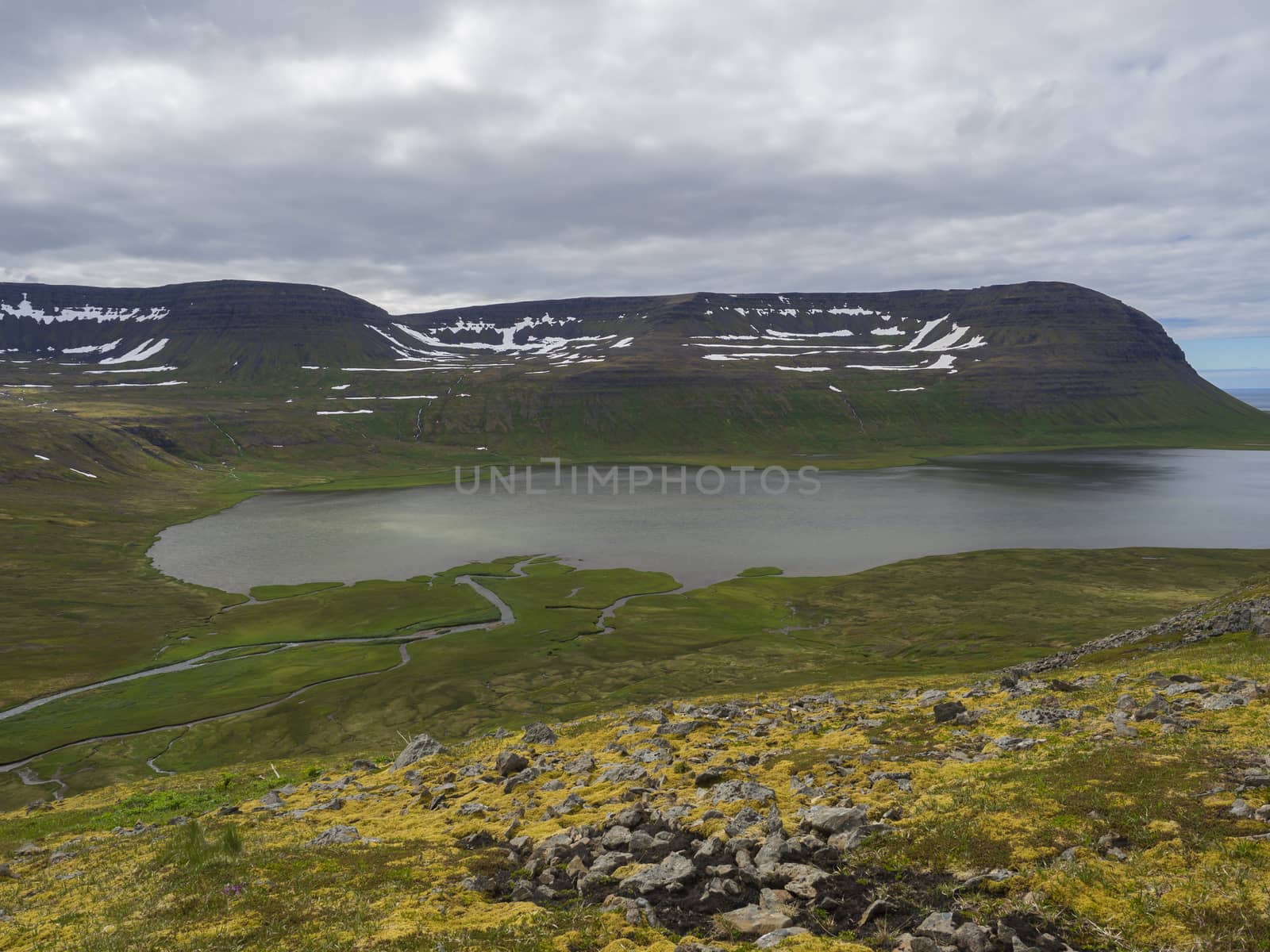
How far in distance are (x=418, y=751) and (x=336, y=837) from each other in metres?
10.0

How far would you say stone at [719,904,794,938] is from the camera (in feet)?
40.8

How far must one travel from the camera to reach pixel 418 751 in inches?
1180

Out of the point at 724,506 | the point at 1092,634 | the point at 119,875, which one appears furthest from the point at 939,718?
the point at 724,506

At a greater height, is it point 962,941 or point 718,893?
point 962,941

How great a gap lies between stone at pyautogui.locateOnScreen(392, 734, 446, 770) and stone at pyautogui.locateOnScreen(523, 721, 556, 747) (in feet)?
12.5

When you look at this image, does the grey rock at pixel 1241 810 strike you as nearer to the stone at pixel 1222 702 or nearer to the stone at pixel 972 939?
the stone at pixel 972 939

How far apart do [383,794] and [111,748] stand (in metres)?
45.1

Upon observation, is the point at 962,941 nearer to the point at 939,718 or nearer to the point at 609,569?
the point at 939,718

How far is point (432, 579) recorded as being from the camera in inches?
4136

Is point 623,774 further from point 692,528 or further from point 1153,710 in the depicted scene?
point 692,528

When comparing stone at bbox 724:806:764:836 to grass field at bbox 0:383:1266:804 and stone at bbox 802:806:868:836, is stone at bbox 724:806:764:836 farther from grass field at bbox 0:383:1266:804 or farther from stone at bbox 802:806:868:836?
grass field at bbox 0:383:1266:804

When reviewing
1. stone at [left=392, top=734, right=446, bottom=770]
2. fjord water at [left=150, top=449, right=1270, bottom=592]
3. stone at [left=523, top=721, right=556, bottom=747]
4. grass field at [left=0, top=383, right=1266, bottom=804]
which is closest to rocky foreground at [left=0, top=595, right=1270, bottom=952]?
stone at [left=392, top=734, right=446, bottom=770]

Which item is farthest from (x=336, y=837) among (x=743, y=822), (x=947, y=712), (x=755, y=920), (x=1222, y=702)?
(x=1222, y=702)

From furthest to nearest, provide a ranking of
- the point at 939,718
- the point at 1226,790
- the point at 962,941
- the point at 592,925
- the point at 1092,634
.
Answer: the point at 1092,634, the point at 939,718, the point at 1226,790, the point at 592,925, the point at 962,941
